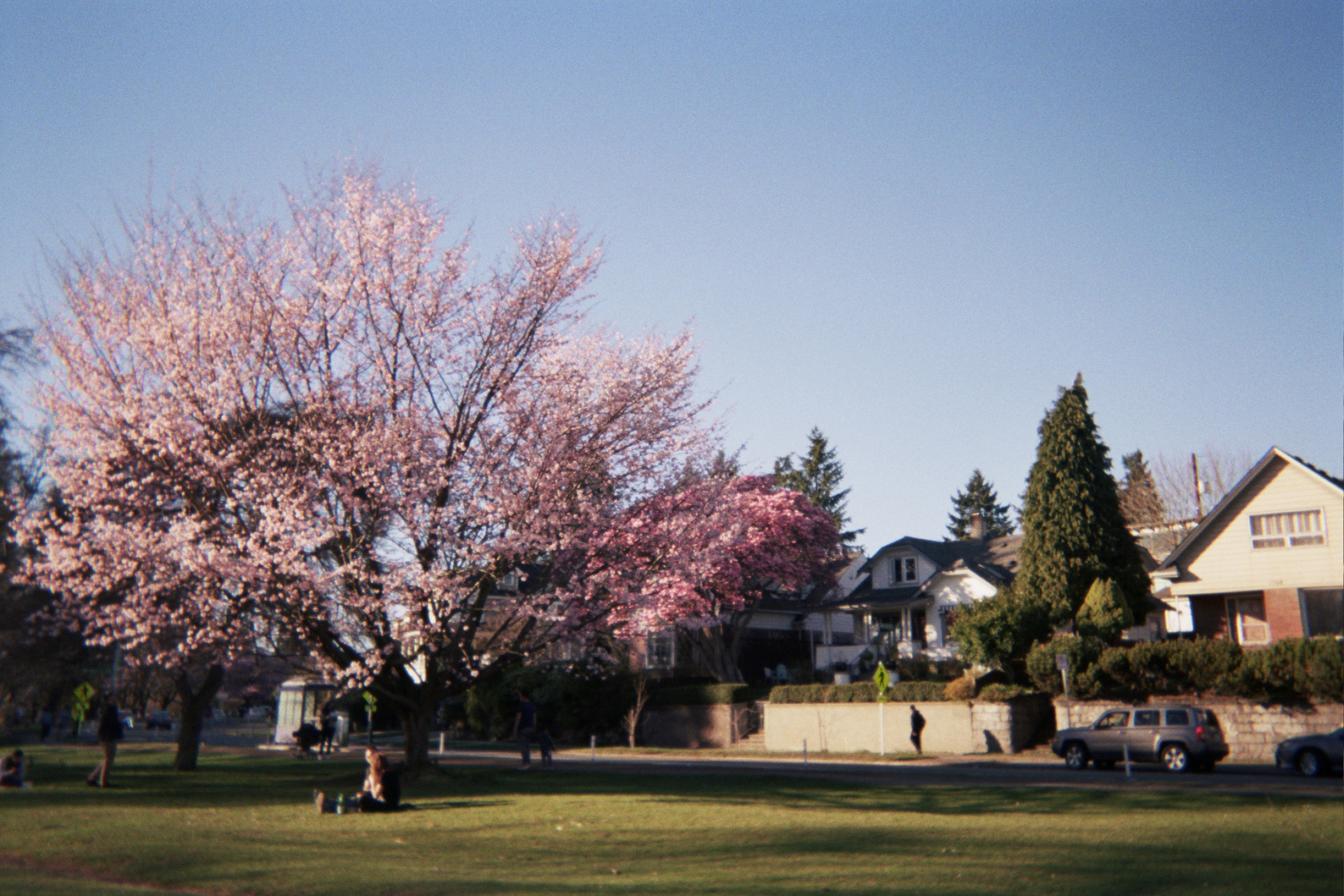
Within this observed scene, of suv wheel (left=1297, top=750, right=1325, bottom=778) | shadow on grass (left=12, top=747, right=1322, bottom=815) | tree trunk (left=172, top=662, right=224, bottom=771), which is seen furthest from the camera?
tree trunk (left=172, top=662, right=224, bottom=771)

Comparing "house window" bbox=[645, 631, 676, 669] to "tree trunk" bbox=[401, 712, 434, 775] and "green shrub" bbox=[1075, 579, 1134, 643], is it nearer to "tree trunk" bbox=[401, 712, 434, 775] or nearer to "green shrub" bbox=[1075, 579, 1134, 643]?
"green shrub" bbox=[1075, 579, 1134, 643]

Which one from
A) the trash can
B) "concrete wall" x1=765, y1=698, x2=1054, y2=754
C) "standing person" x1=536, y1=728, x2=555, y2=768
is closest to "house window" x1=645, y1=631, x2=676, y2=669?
"concrete wall" x1=765, y1=698, x2=1054, y2=754

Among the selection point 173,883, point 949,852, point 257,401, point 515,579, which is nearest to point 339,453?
point 257,401

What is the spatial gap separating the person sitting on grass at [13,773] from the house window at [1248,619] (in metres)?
36.7

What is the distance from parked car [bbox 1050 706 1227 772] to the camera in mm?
24609

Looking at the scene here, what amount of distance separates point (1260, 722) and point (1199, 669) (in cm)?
209

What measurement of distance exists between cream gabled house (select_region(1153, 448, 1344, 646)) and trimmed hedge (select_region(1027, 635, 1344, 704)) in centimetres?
395

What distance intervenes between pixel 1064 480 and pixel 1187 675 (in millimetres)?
11446

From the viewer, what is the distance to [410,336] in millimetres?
21641

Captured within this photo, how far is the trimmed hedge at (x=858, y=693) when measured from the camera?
3609 cm

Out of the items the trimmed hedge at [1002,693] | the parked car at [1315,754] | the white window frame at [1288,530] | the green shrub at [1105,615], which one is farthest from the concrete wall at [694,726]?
the parked car at [1315,754]

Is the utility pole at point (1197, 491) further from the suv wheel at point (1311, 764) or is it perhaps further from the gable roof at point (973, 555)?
the suv wheel at point (1311, 764)

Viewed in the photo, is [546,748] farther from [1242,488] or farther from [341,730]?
[1242,488]

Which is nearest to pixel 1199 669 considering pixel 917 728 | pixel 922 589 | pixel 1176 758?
pixel 1176 758
